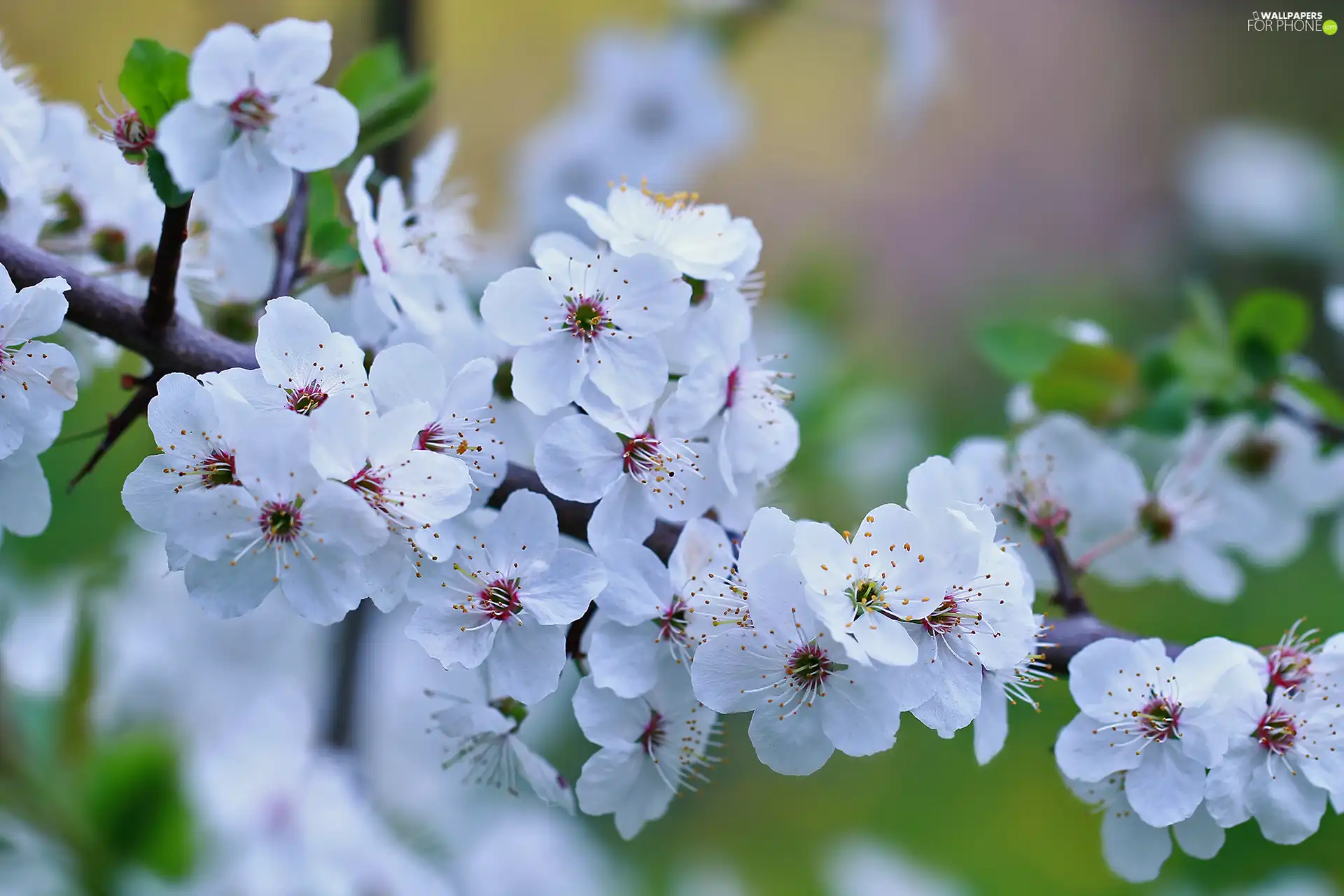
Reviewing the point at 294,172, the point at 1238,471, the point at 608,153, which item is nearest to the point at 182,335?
the point at 294,172

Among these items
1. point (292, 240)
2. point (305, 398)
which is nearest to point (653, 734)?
point (305, 398)

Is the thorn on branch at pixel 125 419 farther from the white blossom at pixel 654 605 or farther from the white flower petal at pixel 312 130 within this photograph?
the white blossom at pixel 654 605

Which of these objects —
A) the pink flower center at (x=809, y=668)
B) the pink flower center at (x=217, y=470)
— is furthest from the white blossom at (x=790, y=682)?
the pink flower center at (x=217, y=470)

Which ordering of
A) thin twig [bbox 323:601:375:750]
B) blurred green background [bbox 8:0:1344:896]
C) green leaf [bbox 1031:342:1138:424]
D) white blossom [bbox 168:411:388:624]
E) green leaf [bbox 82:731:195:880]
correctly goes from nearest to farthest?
white blossom [bbox 168:411:388:624]
green leaf [bbox 1031:342:1138:424]
green leaf [bbox 82:731:195:880]
thin twig [bbox 323:601:375:750]
blurred green background [bbox 8:0:1344:896]

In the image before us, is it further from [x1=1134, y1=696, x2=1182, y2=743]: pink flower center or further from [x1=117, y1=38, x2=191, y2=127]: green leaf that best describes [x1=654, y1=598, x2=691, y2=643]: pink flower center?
[x1=117, y1=38, x2=191, y2=127]: green leaf

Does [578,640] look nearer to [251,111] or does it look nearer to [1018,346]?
[251,111]

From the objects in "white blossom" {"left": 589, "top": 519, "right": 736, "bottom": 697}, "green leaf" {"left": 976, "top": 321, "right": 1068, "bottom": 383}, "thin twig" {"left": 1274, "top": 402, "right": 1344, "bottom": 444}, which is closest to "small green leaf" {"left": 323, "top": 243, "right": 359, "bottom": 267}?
"white blossom" {"left": 589, "top": 519, "right": 736, "bottom": 697}
